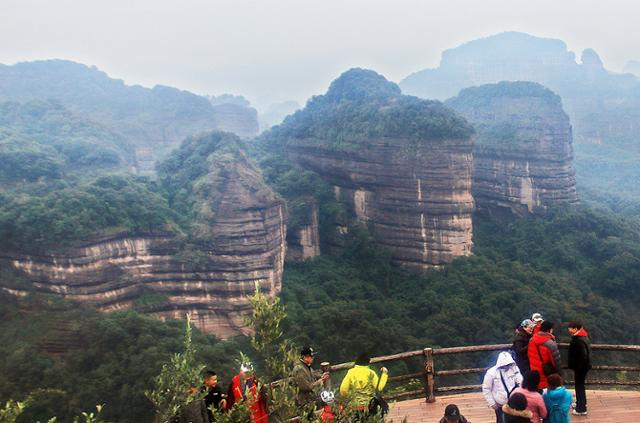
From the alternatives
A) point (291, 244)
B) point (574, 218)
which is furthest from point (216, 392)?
point (574, 218)

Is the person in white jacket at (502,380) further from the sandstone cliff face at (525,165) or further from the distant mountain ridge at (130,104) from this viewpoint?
the distant mountain ridge at (130,104)

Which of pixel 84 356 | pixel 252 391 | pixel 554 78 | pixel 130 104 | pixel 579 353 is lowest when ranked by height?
pixel 84 356

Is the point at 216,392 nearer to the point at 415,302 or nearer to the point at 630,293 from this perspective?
the point at 415,302

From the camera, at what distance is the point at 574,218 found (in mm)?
48500

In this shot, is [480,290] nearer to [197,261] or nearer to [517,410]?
[197,261]

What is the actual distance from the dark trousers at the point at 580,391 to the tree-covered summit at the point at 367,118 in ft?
113

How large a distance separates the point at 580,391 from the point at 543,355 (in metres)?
1.62

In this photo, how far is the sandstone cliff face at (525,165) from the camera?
52000 mm

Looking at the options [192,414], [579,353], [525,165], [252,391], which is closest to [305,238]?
[525,165]

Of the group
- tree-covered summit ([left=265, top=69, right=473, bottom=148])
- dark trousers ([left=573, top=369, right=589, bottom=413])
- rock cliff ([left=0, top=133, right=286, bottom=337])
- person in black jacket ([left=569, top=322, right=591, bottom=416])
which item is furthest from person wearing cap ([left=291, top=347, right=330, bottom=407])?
tree-covered summit ([left=265, top=69, right=473, bottom=148])

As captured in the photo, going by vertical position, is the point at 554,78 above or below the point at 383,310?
above

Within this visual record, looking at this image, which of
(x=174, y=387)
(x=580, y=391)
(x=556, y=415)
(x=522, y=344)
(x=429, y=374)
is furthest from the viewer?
(x=429, y=374)

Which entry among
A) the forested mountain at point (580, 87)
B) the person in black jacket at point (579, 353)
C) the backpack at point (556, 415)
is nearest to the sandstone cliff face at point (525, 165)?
the forested mountain at point (580, 87)

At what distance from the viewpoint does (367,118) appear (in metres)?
46.5
